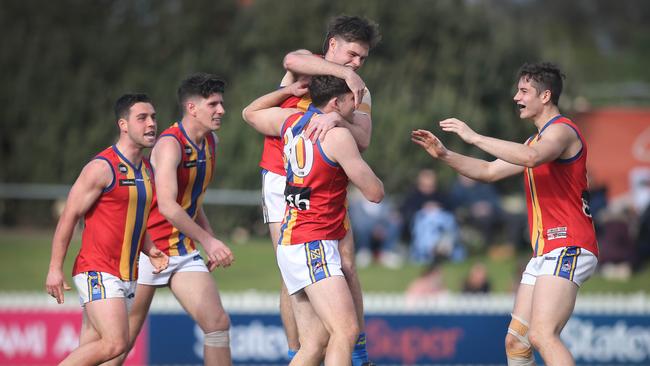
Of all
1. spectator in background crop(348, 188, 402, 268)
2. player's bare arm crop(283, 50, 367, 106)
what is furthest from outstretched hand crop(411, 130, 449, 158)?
spectator in background crop(348, 188, 402, 268)

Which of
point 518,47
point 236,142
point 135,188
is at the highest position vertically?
point 518,47

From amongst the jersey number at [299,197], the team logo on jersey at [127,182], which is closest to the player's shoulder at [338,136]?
the jersey number at [299,197]

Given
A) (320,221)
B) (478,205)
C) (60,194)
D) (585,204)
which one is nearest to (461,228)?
(478,205)

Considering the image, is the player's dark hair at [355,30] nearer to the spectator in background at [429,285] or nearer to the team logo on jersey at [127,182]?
the team logo on jersey at [127,182]

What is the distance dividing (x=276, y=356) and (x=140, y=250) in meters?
5.25

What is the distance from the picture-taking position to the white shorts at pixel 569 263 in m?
7.25

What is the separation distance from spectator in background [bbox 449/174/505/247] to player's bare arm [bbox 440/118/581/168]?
1072 cm

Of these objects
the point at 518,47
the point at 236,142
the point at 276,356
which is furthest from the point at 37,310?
the point at 518,47

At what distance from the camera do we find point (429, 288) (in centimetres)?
1455

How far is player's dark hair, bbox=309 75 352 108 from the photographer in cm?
697

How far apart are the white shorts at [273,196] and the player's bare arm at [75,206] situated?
115 cm

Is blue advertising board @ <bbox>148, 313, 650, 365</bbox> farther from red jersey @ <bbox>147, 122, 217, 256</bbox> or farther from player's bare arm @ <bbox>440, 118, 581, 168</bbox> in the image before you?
player's bare arm @ <bbox>440, 118, 581, 168</bbox>

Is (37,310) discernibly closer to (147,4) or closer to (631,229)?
(631,229)

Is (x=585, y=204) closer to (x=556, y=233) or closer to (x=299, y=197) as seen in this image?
(x=556, y=233)
